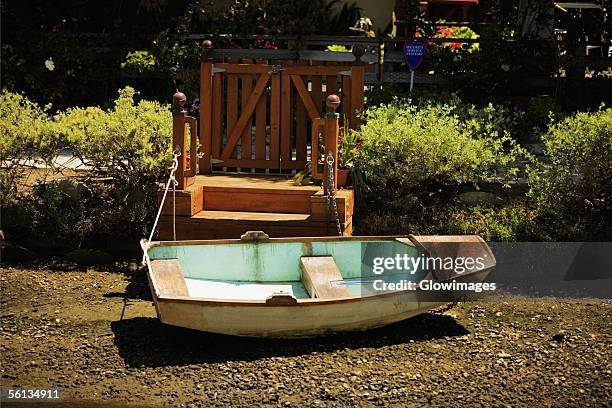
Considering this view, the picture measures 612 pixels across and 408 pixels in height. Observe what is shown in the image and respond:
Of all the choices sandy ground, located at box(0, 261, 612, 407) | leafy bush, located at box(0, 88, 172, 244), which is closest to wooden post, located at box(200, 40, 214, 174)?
leafy bush, located at box(0, 88, 172, 244)

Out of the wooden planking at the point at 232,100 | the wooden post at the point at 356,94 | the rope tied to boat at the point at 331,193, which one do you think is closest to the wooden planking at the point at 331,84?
the wooden post at the point at 356,94

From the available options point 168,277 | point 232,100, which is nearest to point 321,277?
point 168,277

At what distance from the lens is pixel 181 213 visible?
9.84 metres

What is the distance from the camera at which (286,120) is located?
1111cm

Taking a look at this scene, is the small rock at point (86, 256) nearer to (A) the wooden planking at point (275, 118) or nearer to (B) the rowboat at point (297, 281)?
(B) the rowboat at point (297, 281)

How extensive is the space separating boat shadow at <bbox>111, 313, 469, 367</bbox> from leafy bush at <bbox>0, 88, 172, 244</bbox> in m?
2.03

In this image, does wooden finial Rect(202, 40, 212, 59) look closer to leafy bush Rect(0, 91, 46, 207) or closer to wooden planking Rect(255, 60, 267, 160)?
wooden planking Rect(255, 60, 267, 160)

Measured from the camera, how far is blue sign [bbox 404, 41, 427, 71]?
1460cm

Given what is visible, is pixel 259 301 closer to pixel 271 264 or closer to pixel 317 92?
pixel 271 264

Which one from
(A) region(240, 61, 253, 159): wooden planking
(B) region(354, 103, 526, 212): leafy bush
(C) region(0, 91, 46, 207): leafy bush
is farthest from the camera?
(A) region(240, 61, 253, 159): wooden planking

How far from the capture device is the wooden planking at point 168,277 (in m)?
8.25

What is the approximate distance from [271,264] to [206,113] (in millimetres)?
2796

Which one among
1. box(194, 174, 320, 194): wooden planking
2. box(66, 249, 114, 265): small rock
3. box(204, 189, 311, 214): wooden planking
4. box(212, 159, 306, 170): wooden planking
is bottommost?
box(66, 249, 114, 265): small rock

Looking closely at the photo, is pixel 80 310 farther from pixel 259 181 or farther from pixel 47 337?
pixel 259 181
